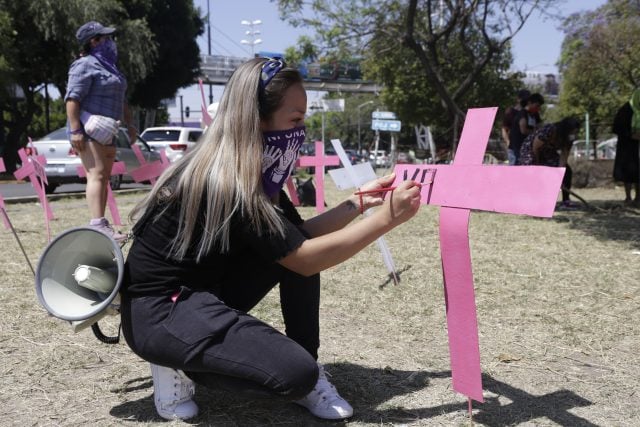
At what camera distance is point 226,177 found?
1715mm

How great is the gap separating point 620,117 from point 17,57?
16.4m

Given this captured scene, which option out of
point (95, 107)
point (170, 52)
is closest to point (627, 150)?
point (95, 107)

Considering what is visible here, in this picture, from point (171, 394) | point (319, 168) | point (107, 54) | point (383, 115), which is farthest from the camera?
point (383, 115)

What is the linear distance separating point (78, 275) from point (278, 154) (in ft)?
2.33

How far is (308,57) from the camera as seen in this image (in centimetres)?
1276

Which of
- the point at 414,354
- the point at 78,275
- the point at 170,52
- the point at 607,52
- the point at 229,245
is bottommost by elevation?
the point at 414,354

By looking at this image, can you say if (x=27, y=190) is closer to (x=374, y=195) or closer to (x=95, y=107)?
(x=95, y=107)

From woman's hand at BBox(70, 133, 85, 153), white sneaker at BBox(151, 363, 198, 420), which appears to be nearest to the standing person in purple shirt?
woman's hand at BBox(70, 133, 85, 153)

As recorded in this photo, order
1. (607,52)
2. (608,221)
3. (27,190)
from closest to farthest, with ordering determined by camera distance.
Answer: (608,221), (27,190), (607,52)

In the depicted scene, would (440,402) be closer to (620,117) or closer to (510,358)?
(510,358)

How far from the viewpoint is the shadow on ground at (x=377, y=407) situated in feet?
6.38

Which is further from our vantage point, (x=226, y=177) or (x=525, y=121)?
(x=525, y=121)

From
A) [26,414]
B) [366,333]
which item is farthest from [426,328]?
[26,414]

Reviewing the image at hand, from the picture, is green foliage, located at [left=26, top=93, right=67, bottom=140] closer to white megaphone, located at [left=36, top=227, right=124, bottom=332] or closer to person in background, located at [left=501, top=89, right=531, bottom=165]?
person in background, located at [left=501, top=89, right=531, bottom=165]
